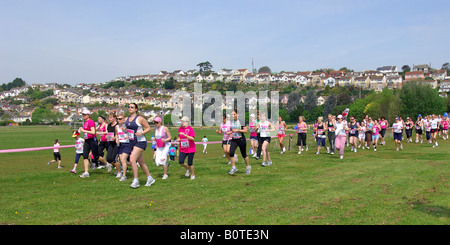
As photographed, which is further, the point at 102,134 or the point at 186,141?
the point at 102,134

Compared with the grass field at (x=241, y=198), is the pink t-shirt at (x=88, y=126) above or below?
above

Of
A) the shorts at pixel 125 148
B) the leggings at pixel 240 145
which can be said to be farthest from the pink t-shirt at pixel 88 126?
the leggings at pixel 240 145

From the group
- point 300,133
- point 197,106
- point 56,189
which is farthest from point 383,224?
point 197,106

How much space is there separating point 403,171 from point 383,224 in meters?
6.85

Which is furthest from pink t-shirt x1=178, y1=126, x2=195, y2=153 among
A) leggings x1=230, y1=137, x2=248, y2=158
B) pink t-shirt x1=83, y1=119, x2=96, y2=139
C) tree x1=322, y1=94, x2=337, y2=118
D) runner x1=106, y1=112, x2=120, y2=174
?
tree x1=322, y1=94, x2=337, y2=118

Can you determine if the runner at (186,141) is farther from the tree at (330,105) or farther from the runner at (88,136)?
the tree at (330,105)

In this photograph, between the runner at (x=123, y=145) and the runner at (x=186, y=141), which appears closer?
the runner at (x=123, y=145)

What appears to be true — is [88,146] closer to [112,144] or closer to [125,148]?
[112,144]

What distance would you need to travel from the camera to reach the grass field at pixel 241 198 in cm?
702

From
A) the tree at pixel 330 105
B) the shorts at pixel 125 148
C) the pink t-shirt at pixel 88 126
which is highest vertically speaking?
the pink t-shirt at pixel 88 126

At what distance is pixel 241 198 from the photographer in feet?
28.9

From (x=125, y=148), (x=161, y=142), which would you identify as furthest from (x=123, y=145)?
(x=161, y=142)

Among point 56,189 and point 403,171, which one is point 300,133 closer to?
point 403,171
